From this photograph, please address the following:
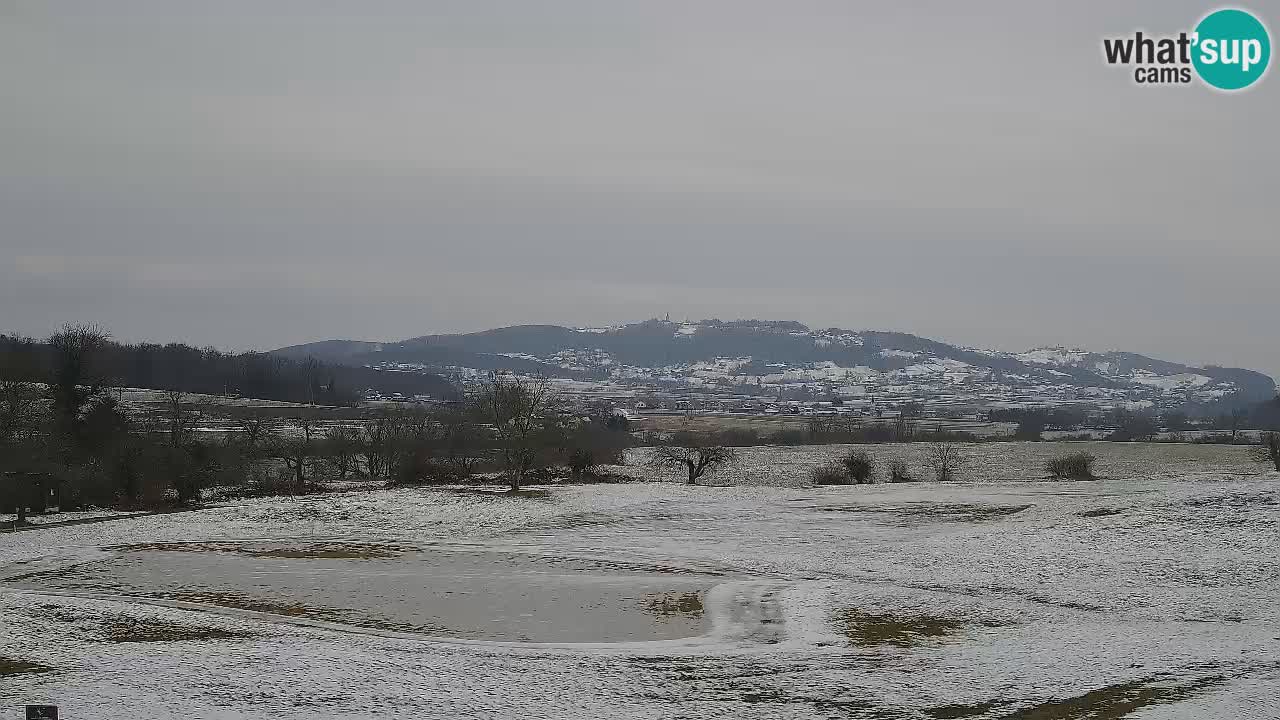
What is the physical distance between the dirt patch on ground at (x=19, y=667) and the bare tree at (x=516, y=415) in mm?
31102

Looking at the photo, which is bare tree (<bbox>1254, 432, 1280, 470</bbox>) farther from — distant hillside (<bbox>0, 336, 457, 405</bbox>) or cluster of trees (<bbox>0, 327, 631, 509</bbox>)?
distant hillside (<bbox>0, 336, 457, 405</bbox>)

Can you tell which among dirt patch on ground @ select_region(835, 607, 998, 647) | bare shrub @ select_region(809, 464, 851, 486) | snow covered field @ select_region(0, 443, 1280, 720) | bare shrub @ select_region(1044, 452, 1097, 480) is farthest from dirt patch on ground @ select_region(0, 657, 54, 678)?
bare shrub @ select_region(1044, 452, 1097, 480)

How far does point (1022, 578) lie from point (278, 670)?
770 inches

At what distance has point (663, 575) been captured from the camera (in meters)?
28.4

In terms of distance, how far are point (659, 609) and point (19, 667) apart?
1312 centimetres

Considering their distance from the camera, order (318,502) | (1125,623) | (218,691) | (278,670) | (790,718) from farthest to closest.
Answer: (318,502)
(1125,623)
(278,670)
(218,691)
(790,718)

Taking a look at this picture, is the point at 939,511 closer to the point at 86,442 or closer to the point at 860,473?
the point at 860,473

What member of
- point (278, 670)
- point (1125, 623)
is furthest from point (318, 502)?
point (1125, 623)

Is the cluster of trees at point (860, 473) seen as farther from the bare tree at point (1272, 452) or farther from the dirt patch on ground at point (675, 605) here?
the dirt patch on ground at point (675, 605)

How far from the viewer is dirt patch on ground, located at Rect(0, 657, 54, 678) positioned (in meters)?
16.1

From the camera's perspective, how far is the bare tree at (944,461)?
6014 cm

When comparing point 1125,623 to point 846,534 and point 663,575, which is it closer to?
point 663,575

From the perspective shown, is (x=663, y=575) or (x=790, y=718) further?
(x=663, y=575)

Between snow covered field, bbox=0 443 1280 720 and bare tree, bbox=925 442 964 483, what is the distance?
16.3 m
